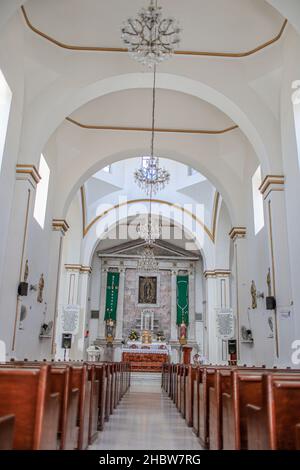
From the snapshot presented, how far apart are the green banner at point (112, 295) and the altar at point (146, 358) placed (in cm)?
305

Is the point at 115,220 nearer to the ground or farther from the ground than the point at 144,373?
farther from the ground

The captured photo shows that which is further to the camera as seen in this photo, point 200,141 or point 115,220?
point 115,220

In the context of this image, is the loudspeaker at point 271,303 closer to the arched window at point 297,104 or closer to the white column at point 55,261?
the arched window at point 297,104

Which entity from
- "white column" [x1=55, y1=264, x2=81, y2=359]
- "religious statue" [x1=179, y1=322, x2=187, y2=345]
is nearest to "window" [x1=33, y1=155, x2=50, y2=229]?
"white column" [x1=55, y1=264, x2=81, y2=359]

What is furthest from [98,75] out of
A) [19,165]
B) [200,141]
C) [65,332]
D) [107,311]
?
[107,311]

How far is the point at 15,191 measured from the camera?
23.5 feet

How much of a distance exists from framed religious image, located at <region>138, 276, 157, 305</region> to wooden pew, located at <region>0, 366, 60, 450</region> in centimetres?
1851

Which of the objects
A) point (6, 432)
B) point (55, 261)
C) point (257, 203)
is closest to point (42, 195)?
point (55, 261)

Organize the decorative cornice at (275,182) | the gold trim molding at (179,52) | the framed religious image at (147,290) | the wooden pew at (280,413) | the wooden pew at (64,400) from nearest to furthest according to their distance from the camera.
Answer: the wooden pew at (280,413), the wooden pew at (64,400), the gold trim molding at (179,52), the decorative cornice at (275,182), the framed religious image at (147,290)

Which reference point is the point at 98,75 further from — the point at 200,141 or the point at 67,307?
the point at 67,307

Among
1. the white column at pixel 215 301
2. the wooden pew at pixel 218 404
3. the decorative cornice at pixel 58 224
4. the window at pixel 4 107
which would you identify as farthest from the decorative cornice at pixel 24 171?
the white column at pixel 215 301

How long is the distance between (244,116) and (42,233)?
5027 millimetres

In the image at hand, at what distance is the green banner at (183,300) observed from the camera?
65.6 feet

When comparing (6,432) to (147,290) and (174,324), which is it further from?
(147,290)
